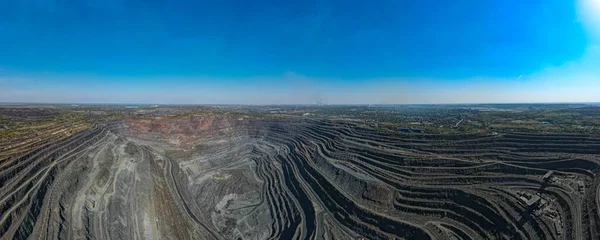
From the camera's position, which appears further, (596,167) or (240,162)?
(240,162)

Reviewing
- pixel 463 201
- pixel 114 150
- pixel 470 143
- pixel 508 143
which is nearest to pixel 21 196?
pixel 114 150

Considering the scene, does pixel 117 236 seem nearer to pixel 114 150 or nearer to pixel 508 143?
pixel 114 150

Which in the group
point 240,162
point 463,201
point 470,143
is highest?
point 470,143

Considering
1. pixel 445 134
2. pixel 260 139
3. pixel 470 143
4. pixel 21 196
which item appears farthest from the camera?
pixel 260 139

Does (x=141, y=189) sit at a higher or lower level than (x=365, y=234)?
higher

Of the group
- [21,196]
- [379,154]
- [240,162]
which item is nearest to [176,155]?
[240,162]

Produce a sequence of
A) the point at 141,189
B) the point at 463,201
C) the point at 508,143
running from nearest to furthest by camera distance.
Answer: the point at 463,201, the point at 141,189, the point at 508,143
